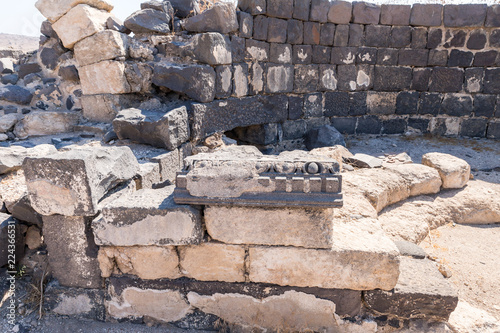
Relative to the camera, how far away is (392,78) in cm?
716

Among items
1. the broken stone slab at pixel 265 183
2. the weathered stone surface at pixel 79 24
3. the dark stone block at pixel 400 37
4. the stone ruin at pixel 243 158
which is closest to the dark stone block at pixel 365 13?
the stone ruin at pixel 243 158

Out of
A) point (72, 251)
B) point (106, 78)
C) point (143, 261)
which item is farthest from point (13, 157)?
point (143, 261)

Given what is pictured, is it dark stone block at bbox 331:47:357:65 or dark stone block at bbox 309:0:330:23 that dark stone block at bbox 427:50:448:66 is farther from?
dark stone block at bbox 309:0:330:23

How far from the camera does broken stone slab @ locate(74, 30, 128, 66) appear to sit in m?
4.29

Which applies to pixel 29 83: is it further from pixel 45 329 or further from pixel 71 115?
pixel 45 329

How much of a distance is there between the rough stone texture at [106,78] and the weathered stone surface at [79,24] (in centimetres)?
40

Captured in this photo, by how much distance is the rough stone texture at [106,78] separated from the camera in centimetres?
433

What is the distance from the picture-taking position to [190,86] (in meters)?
4.52

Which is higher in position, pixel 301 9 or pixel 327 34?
pixel 301 9

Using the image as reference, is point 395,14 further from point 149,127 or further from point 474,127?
point 149,127

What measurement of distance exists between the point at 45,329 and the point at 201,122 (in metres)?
2.97

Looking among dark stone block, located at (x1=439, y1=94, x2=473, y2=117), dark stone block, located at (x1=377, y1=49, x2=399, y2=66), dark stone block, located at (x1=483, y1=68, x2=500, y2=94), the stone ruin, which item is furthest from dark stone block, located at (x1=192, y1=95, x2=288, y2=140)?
dark stone block, located at (x1=483, y1=68, x2=500, y2=94)

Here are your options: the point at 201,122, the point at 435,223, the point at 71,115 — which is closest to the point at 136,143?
the point at 201,122

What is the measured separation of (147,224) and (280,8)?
16.0 ft
